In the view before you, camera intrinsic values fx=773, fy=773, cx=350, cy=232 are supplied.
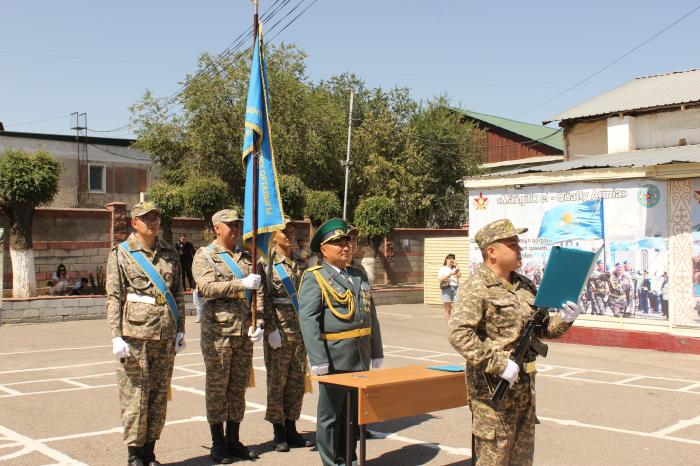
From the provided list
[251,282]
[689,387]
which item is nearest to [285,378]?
[251,282]

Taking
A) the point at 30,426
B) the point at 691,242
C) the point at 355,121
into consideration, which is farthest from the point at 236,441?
the point at 355,121

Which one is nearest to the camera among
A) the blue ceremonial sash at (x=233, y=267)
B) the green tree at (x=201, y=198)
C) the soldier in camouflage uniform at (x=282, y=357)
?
the blue ceremonial sash at (x=233, y=267)

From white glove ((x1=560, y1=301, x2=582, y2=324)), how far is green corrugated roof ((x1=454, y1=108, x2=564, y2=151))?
4152cm

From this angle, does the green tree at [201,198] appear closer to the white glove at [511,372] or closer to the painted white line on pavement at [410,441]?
the painted white line on pavement at [410,441]

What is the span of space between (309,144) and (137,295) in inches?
1107

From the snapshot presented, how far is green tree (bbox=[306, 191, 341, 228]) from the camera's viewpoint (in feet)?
85.2

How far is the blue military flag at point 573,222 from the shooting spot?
14875 mm

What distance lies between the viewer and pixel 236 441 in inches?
259

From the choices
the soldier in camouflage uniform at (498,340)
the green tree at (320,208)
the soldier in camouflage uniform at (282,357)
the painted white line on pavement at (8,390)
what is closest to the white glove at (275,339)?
the soldier in camouflage uniform at (282,357)

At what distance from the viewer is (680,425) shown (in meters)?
7.99

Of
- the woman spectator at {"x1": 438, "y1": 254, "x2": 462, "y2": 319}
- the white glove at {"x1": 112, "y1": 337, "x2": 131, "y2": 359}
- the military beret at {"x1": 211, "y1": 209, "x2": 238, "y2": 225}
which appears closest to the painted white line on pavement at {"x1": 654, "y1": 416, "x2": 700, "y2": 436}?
the military beret at {"x1": 211, "y1": 209, "x2": 238, "y2": 225}

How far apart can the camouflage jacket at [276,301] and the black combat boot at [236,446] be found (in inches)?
36.3

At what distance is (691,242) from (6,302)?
14219 mm

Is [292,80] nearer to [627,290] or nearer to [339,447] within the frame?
[627,290]
